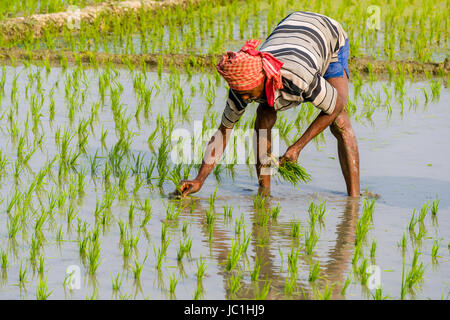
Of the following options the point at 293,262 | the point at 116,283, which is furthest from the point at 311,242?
the point at 116,283

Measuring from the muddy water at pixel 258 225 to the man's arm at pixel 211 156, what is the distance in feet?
0.29

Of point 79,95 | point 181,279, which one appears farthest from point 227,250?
point 79,95

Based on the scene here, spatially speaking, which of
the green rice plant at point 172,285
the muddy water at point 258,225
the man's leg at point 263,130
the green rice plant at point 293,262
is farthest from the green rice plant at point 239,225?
the green rice plant at point 172,285

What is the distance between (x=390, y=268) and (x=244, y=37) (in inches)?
225

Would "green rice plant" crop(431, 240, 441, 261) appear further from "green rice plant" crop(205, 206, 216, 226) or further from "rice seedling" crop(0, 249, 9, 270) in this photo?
"rice seedling" crop(0, 249, 9, 270)

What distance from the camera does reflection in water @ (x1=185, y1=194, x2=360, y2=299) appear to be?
303 cm

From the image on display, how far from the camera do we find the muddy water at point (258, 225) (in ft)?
10.1

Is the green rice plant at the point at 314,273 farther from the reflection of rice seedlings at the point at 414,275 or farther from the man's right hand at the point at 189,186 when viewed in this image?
the man's right hand at the point at 189,186

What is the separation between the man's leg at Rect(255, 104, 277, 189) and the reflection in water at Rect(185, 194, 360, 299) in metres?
0.30

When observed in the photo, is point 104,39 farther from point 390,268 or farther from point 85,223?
point 390,268

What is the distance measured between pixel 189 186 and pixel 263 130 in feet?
1.63

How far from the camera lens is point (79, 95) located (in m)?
6.43

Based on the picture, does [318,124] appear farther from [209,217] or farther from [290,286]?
[290,286]

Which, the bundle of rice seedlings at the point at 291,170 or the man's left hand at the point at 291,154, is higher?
the man's left hand at the point at 291,154
